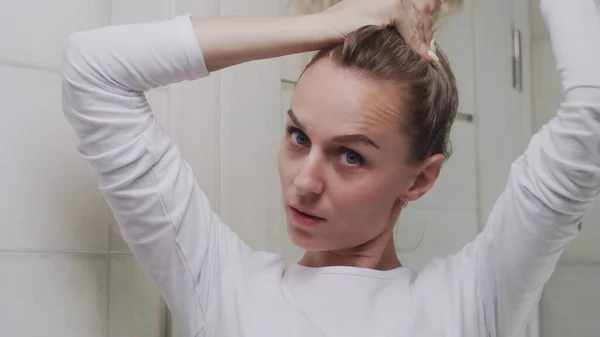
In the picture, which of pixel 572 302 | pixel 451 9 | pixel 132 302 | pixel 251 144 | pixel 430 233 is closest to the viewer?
pixel 132 302

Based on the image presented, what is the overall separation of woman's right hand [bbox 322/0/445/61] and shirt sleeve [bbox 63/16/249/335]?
0.18 m

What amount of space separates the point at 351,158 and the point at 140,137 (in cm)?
24

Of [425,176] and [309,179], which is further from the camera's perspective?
[425,176]

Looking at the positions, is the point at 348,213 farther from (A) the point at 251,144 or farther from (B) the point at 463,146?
(B) the point at 463,146

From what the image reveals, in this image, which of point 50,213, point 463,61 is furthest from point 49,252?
point 463,61

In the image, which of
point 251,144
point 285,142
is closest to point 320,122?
point 285,142

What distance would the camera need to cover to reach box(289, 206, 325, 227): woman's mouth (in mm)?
898

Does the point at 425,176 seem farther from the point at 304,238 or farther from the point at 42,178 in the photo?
the point at 42,178

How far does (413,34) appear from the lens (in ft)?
3.08

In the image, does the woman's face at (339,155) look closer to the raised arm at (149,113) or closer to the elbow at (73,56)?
the raised arm at (149,113)

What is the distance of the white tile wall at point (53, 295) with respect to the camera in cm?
91

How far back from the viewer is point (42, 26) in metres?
0.98

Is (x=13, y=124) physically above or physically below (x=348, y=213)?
above

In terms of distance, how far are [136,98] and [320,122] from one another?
21 centimetres
